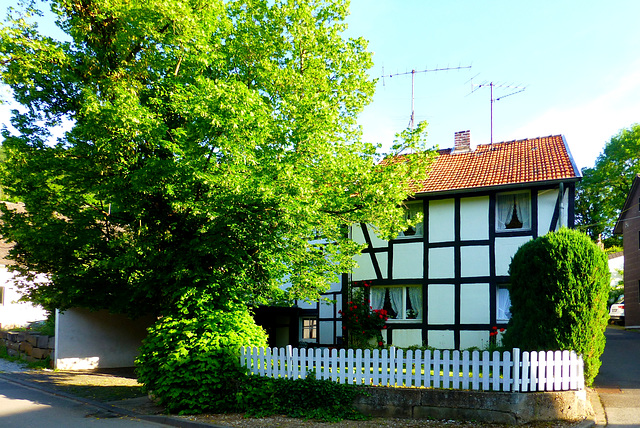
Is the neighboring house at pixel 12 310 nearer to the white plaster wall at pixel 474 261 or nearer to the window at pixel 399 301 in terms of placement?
the window at pixel 399 301

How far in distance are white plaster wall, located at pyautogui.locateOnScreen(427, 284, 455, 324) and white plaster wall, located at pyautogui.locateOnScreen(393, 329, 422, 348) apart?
0.62 m

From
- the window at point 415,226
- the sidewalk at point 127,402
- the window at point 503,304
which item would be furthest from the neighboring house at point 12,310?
the window at point 503,304

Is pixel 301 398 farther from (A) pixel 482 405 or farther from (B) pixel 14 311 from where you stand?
(B) pixel 14 311

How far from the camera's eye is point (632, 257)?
32500 millimetres

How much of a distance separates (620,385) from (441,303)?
5.66 metres

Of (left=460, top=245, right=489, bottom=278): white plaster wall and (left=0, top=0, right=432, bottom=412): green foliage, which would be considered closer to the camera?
(left=0, top=0, right=432, bottom=412): green foliage

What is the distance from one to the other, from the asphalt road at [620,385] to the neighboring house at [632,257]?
13.0 metres

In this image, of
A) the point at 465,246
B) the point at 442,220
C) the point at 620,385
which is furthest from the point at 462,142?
the point at 620,385

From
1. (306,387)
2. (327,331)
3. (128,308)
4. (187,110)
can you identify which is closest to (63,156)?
(187,110)

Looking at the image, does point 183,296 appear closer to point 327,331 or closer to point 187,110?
point 187,110

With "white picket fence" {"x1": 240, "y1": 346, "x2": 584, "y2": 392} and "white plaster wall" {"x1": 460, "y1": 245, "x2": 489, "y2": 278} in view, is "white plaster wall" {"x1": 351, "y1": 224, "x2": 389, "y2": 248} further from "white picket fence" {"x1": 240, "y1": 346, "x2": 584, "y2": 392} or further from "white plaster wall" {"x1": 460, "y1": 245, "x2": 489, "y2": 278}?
"white picket fence" {"x1": 240, "y1": 346, "x2": 584, "y2": 392}

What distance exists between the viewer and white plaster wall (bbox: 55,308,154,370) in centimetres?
1719

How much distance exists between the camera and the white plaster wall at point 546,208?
1566cm

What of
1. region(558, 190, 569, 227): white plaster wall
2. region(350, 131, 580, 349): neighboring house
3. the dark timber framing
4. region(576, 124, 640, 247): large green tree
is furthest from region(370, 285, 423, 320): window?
region(576, 124, 640, 247): large green tree
